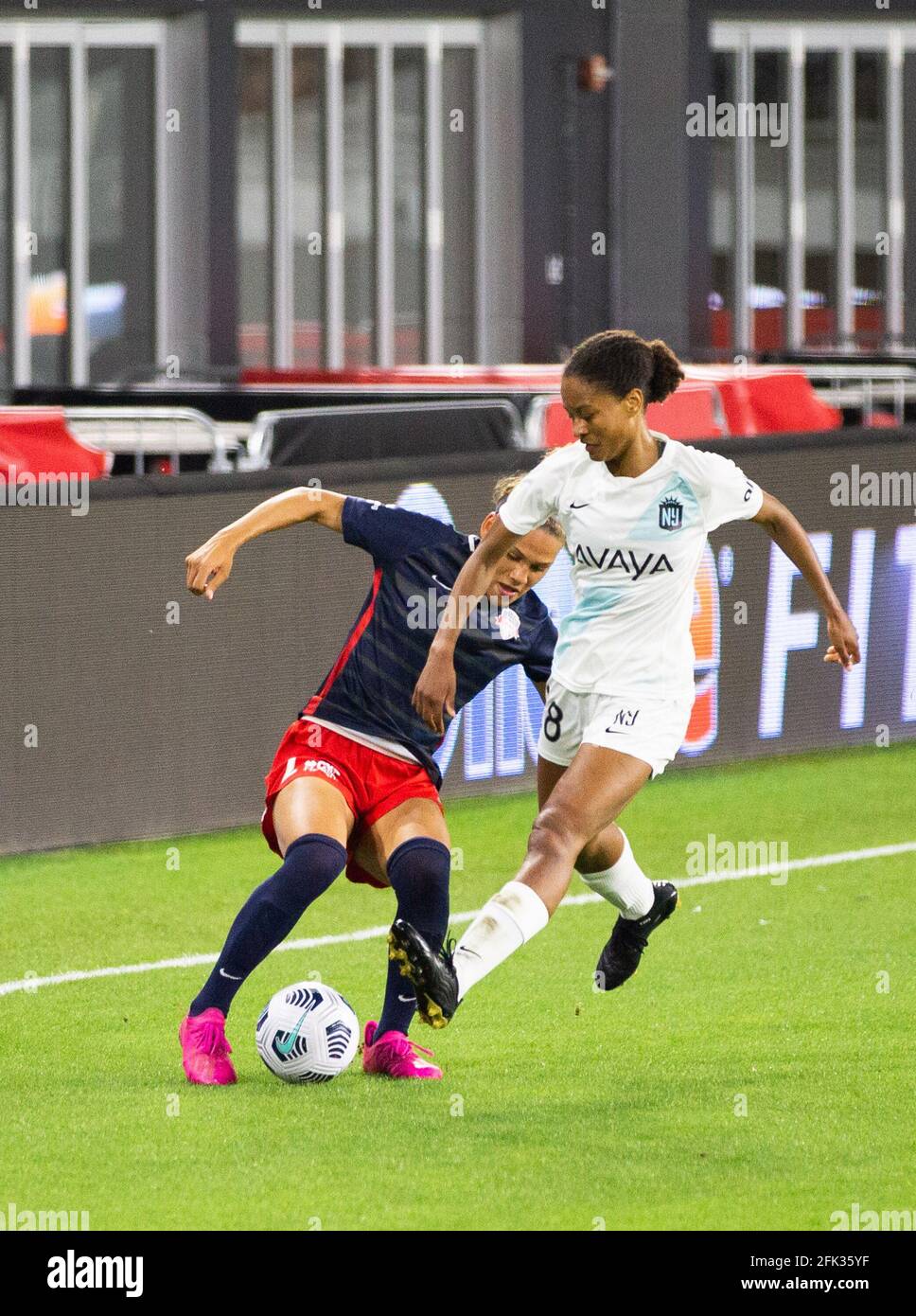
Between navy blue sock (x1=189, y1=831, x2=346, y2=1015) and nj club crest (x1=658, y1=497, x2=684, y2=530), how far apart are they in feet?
4.15

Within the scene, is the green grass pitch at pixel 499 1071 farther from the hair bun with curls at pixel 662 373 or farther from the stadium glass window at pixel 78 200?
the stadium glass window at pixel 78 200

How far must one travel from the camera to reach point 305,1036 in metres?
6.89

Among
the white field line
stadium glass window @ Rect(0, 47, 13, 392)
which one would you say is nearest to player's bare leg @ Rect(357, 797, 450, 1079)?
the white field line

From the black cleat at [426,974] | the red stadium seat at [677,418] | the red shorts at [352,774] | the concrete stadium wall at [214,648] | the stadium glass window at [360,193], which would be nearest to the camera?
the black cleat at [426,974]

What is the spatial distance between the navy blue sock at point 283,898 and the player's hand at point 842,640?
1488mm

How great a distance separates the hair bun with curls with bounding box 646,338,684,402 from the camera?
656 cm

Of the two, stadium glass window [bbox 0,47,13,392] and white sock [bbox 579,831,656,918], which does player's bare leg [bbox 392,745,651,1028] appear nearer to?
white sock [bbox 579,831,656,918]

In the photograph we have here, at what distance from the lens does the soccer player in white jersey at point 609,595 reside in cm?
639

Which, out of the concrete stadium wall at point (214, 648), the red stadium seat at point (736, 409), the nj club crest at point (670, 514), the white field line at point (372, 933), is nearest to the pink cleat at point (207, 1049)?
the white field line at point (372, 933)

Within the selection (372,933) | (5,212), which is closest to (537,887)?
(372,933)

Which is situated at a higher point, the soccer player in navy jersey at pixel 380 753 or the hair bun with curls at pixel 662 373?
the hair bun with curls at pixel 662 373

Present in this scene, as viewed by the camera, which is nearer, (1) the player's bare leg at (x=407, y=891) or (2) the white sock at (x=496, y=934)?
(2) the white sock at (x=496, y=934)

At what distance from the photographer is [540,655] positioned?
23.9ft
